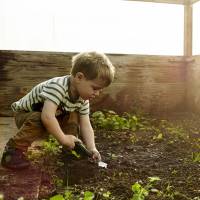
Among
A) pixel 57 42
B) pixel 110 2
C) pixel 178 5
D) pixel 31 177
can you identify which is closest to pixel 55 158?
pixel 31 177

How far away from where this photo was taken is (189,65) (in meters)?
5.52

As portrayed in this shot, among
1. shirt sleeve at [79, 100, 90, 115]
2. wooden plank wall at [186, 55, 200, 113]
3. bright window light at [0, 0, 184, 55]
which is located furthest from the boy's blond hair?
wooden plank wall at [186, 55, 200, 113]

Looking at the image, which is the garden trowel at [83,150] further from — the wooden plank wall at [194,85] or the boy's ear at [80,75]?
the wooden plank wall at [194,85]

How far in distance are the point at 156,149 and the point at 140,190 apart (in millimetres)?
1500

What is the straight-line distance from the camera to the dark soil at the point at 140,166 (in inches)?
91.2

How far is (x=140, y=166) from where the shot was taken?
293 cm

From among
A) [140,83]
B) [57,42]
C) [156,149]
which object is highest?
[57,42]

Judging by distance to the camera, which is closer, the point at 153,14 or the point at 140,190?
the point at 140,190

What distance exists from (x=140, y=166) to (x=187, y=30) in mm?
3267

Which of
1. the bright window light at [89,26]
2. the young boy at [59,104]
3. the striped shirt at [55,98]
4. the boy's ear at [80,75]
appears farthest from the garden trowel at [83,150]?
the bright window light at [89,26]

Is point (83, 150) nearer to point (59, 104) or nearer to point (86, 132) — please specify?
point (86, 132)

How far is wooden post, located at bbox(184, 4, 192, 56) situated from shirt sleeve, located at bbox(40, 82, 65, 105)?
3336 millimetres

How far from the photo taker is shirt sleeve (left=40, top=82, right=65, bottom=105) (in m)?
2.73

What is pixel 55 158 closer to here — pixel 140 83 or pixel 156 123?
pixel 156 123
